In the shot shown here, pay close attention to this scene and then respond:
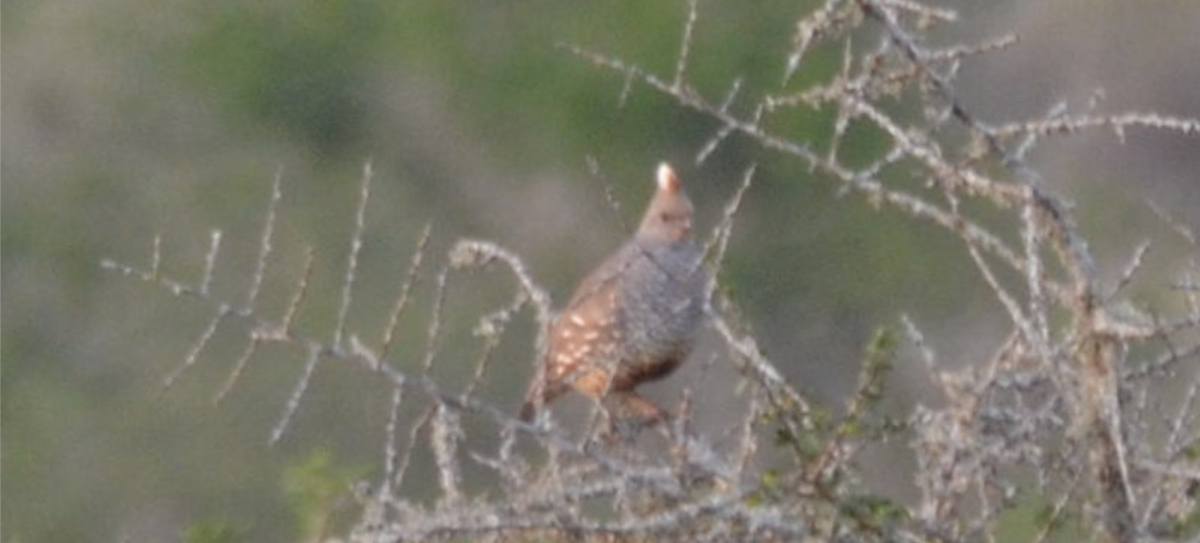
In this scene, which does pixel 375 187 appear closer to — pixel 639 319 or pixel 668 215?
pixel 668 215

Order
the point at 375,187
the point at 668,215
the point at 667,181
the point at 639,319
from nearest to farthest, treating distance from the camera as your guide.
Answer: the point at 639,319, the point at 668,215, the point at 667,181, the point at 375,187

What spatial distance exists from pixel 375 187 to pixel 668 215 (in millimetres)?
9016

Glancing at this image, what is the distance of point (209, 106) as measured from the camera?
57.7 feet

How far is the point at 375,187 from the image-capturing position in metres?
15.8

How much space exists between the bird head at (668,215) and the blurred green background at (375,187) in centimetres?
501

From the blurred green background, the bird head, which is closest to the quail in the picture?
the bird head

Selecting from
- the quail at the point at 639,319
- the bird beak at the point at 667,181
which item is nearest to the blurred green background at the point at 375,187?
the bird beak at the point at 667,181

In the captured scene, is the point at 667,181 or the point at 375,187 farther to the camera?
the point at 375,187

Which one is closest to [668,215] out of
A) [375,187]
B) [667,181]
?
→ [667,181]

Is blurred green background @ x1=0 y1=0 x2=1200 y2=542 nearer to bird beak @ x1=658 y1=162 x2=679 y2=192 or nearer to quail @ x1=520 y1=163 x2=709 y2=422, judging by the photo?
bird beak @ x1=658 y1=162 x2=679 y2=192

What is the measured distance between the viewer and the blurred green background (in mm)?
13852

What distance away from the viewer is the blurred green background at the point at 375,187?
45.4 feet

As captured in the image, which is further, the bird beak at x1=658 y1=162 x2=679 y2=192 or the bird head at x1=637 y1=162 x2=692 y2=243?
the bird beak at x1=658 y1=162 x2=679 y2=192

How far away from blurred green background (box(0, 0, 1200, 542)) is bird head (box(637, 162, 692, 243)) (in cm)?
501
